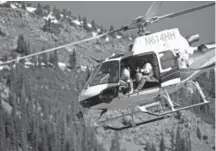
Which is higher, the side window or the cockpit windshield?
the side window

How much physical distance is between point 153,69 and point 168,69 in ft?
2.99

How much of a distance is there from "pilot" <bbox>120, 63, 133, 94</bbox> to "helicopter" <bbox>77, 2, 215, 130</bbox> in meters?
0.14

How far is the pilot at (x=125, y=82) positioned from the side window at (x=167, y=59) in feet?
7.05

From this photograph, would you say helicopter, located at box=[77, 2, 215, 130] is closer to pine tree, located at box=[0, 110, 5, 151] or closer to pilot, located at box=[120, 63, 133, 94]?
pilot, located at box=[120, 63, 133, 94]

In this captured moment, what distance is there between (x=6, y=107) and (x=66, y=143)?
2138 centimetres

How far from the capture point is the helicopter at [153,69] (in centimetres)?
3478

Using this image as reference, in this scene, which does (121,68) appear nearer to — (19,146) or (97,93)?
(97,93)

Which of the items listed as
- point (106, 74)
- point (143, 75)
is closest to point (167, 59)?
point (143, 75)

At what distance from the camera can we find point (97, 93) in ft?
113

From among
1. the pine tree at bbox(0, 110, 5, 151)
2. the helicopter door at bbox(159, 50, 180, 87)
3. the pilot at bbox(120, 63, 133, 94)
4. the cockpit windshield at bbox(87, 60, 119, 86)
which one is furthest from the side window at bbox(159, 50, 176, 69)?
the pine tree at bbox(0, 110, 5, 151)

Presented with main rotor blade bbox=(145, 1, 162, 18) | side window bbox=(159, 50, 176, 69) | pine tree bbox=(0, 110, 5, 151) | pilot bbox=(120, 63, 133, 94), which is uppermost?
pine tree bbox=(0, 110, 5, 151)

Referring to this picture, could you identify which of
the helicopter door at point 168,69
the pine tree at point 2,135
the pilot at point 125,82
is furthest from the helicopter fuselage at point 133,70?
the pine tree at point 2,135

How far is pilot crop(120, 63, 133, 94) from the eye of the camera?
34.9 m

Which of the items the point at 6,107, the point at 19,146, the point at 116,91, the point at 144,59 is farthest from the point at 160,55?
the point at 6,107
